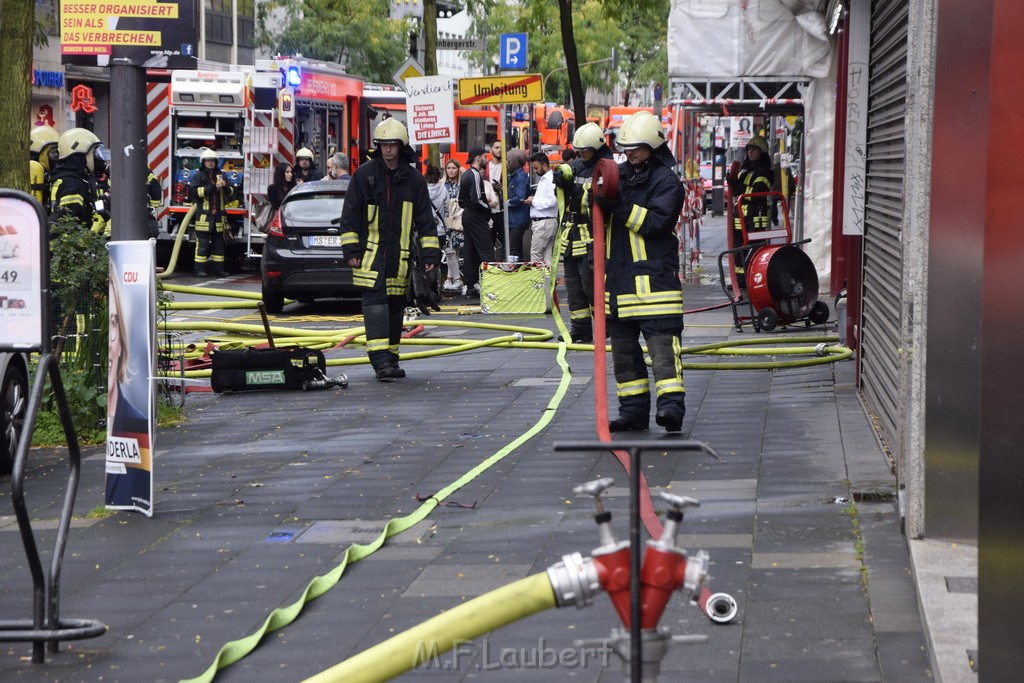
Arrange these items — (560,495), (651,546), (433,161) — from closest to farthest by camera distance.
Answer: (651,546)
(560,495)
(433,161)

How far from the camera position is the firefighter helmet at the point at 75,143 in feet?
47.9

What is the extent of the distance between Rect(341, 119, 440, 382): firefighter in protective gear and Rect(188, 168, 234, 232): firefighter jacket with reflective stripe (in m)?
11.9

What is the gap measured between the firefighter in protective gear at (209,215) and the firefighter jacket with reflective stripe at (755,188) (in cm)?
888

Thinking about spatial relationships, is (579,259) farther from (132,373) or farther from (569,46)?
(569,46)

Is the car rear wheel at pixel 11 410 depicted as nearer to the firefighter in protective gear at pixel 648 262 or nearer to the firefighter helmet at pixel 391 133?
the firefighter in protective gear at pixel 648 262

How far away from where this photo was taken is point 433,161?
26.0 meters

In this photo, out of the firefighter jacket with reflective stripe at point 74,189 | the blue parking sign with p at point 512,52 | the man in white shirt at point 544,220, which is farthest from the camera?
the blue parking sign with p at point 512,52

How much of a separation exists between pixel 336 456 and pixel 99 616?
323cm

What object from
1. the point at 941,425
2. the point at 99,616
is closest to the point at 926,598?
the point at 941,425

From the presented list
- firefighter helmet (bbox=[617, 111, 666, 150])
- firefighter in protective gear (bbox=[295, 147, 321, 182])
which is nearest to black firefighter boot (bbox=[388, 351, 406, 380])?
firefighter helmet (bbox=[617, 111, 666, 150])

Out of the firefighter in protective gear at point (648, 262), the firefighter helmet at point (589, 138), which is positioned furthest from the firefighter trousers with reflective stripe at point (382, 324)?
the firefighter in protective gear at point (648, 262)

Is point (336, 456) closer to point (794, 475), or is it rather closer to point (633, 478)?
point (794, 475)

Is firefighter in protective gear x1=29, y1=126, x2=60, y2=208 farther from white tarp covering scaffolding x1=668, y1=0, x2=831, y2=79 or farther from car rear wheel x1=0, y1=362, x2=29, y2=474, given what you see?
white tarp covering scaffolding x1=668, y1=0, x2=831, y2=79

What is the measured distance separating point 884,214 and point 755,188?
8805 mm
